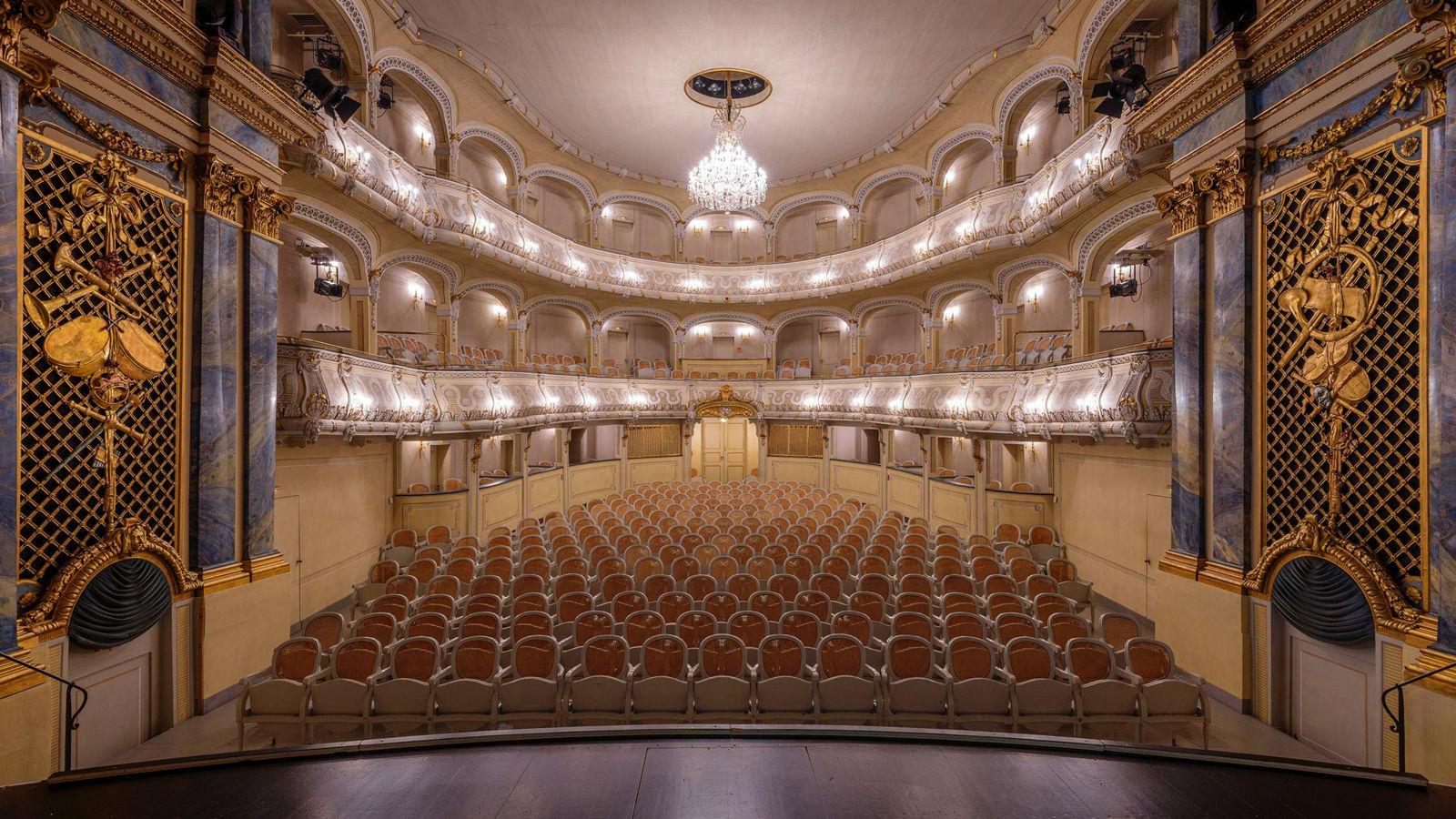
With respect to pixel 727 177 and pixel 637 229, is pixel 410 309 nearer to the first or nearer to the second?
pixel 637 229

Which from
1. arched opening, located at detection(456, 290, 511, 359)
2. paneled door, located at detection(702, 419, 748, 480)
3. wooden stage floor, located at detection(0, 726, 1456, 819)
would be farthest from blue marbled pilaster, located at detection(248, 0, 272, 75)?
paneled door, located at detection(702, 419, 748, 480)

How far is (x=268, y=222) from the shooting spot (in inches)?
279

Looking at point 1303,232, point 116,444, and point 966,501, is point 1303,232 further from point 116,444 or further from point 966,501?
point 116,444

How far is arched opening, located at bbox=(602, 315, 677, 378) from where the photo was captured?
22.8 metres

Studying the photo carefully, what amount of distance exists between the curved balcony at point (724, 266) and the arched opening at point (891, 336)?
3149mm

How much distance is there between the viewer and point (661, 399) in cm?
2070

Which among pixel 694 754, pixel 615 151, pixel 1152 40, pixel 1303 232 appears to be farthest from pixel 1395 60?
pixel 615 151

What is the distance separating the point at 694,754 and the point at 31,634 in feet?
18.0

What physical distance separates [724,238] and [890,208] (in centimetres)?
642

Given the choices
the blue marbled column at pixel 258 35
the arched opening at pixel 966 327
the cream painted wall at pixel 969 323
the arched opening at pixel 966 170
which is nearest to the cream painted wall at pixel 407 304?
the blue marbled column at pixel 258 35

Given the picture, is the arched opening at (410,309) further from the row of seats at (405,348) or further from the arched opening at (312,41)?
the arched opening at (312,41)

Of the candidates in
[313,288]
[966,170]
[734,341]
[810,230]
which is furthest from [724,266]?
[313,288]

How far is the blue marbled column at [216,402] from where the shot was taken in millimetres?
6359

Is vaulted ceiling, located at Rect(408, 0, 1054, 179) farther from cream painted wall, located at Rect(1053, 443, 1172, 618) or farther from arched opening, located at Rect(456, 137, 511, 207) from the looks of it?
cream painted wall, located at Rect(1053, 443, 1172, 618)
